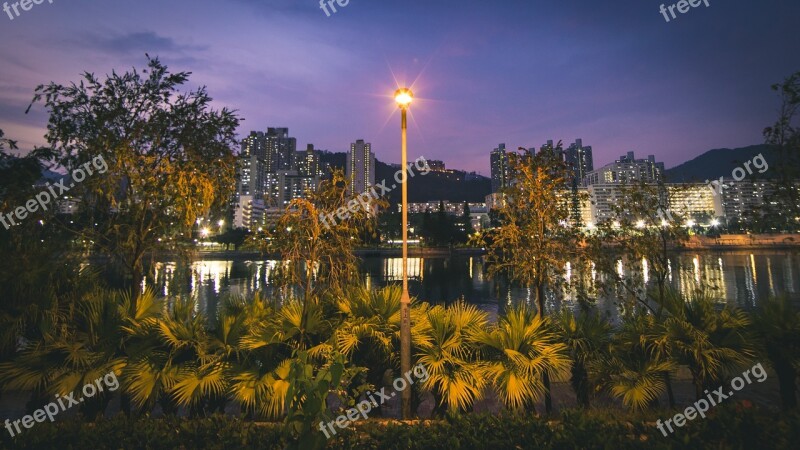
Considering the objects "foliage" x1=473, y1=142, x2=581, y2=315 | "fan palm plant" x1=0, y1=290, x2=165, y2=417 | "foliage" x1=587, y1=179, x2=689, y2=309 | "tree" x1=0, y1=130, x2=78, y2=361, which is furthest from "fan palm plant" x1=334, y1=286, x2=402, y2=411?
"foliage" x1=587, y1=179, x2=689, y2=309

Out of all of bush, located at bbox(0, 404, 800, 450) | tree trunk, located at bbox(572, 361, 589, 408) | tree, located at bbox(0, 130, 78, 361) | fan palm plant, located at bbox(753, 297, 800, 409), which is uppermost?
tree, located at bbox(0, 130, 78, 361)

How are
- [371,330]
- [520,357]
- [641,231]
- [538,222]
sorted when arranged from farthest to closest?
[641,231]
[538,222]
[371,330]
[520,357]

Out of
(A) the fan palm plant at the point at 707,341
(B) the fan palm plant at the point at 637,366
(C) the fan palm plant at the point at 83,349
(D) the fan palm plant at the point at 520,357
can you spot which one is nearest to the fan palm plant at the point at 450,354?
(D) the fan palm plant at the point at 520,357

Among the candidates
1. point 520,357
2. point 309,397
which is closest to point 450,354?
point 520,357

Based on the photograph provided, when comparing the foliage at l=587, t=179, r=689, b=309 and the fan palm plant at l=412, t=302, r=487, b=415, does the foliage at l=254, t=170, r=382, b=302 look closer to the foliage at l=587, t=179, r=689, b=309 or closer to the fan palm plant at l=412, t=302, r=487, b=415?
the fan palm plant at l=412, t=302, r=487, b=415

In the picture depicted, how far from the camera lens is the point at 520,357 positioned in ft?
20.9

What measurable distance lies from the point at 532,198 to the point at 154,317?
8.84 m

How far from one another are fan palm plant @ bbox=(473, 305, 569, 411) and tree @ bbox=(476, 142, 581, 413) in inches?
118

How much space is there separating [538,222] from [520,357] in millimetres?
4527

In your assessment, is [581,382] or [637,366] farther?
[581,382]

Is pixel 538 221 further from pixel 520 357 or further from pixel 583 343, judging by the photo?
pixel 520 357

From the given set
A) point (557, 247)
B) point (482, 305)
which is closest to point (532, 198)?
point (557, 247)

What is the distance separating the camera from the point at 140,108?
347 inches

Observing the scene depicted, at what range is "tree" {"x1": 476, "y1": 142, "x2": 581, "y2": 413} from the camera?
9898mm
